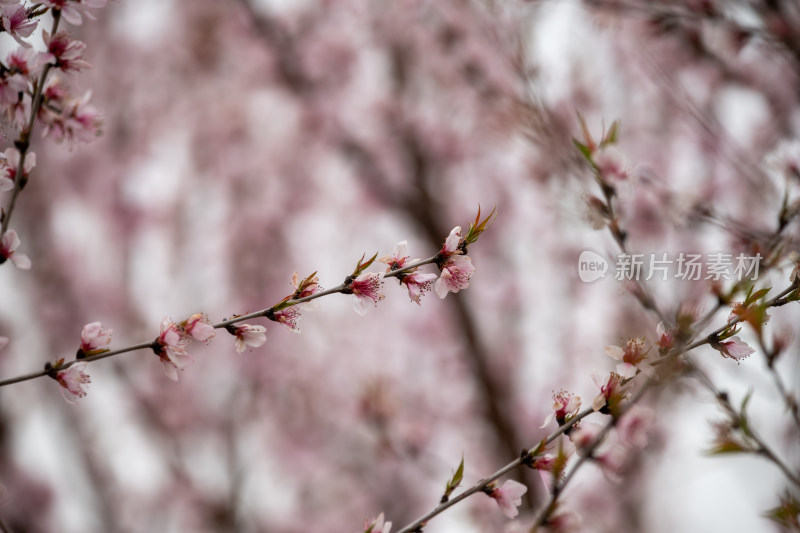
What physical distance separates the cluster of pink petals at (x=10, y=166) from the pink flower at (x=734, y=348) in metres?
1.28

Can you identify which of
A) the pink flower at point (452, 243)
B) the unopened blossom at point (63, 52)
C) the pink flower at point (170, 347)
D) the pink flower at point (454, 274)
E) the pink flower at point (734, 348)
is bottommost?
the pink flower at point (734, 348)

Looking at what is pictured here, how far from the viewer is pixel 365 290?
1099 mm

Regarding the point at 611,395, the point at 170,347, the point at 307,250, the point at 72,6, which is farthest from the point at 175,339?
the point at 307,250

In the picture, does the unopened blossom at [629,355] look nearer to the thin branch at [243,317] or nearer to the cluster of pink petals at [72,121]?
the thin branch at [243,317]

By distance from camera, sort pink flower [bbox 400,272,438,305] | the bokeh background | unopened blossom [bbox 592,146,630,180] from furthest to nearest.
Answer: the bokeh background → unopened blossom [bbox 592,146,630,180] → pink flower [bbox 400,272,438,305]

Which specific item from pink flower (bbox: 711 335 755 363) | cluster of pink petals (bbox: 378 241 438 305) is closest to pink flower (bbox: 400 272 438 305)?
cluster of pink petals (bbox: 378 241 438 305)

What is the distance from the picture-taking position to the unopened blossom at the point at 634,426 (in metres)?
1.11

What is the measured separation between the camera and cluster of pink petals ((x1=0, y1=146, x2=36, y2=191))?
106cm

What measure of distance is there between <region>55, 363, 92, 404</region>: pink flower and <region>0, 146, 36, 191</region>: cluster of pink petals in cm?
35

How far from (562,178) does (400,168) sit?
3.60 metres

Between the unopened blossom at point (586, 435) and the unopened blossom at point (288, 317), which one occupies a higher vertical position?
the unopened blossom at point (288, 317)

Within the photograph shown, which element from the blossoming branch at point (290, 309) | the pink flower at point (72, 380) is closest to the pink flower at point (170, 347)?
the blossoming branch at point (290, 309)

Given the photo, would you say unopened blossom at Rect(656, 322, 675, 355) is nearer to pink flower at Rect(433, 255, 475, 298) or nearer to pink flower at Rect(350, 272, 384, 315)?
pink flower at Rect(433, 255, 475, 298)

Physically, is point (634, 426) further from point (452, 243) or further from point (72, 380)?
point (72, 380)
